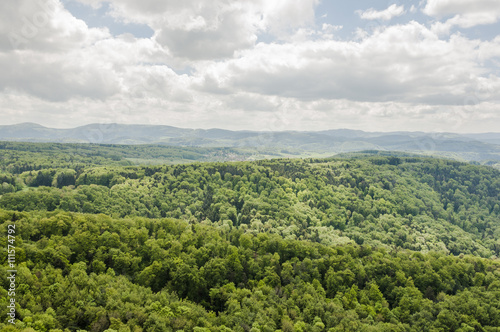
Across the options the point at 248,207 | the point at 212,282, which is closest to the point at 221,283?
the point at 212,282

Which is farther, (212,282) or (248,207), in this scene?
(248,207)

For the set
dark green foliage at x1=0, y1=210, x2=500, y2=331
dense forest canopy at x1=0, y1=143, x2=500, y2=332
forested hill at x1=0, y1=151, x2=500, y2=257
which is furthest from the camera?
forested hill at x1=0, y1=151, x2=500, y2=257

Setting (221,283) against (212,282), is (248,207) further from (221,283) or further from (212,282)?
(212,282)

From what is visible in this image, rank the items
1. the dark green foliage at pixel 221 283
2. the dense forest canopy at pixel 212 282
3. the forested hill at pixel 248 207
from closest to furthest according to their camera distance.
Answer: the dense forest canopy at pixel 212 282 < the dark green foliage at pixel 221 283 < the forested hill at pixel 248 207

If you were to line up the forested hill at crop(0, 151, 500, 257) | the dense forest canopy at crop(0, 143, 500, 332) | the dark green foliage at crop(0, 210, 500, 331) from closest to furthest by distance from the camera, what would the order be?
the dense forest canopy at crop(0, 143, 500, 332) < the dark green foliage at crop(0, 210, 500, 331) < the forested hill at crop(0, 151, 500, 257)

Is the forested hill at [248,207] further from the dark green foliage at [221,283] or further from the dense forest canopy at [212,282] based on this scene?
the dark green foliage at [221,283]

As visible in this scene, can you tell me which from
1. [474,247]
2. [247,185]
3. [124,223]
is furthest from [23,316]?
[474,247]

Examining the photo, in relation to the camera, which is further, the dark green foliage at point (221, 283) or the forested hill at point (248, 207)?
the forested hill at point (248, 207)

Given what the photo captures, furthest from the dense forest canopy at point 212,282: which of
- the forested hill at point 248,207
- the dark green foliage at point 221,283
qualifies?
the forested hill at point 248,207

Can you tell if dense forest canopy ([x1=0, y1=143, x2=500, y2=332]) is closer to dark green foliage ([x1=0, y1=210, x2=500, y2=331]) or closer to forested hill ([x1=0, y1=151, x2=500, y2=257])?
dark green foliage ([x1=0, y1=210, x2=500, y2=331])

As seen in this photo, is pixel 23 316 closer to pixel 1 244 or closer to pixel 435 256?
pixel 1 244

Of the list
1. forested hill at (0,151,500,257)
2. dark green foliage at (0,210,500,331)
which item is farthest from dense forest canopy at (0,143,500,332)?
forested hill at (0,151,500,257)
